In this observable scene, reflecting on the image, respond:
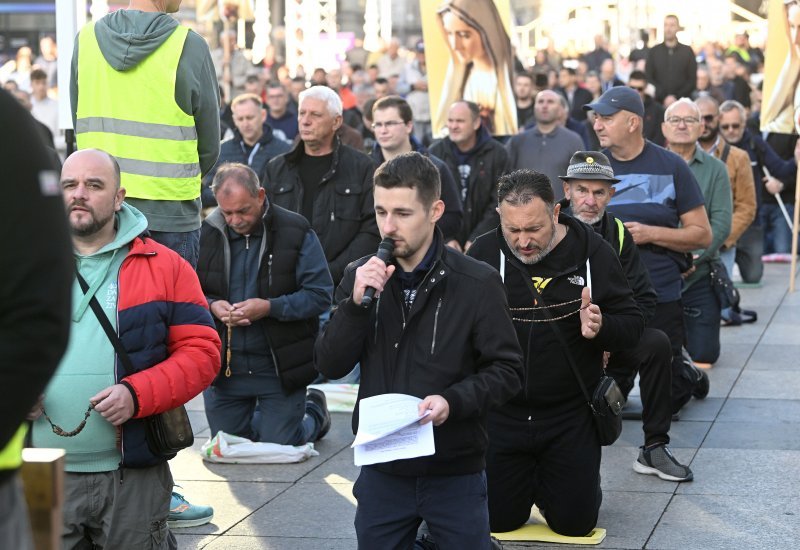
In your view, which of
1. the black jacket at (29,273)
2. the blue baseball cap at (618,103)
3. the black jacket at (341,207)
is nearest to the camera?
the black jacket at (29,273)

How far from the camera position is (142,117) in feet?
21.7

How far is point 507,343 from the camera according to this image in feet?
16.1

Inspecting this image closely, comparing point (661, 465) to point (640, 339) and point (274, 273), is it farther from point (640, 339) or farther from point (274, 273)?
point (274, 273)

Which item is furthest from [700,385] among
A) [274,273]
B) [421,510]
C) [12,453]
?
[12,453]

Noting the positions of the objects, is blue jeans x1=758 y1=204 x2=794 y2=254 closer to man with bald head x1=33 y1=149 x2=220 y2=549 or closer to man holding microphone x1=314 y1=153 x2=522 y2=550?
man holding microphone x1=314 y1=153 x2=522 y2=550

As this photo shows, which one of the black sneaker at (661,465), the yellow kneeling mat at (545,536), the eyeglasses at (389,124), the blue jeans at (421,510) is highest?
the eyeglasses at (389,124)

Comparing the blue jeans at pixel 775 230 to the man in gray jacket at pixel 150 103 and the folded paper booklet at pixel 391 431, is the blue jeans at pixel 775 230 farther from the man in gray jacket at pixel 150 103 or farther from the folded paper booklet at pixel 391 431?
the folded paper booklet at pixel 391 431

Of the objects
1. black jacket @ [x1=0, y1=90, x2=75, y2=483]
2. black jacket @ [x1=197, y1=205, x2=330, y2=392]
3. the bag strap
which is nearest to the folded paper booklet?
the bag strap

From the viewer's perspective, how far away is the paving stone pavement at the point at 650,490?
21.4 feet

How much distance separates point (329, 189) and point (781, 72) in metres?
7.46

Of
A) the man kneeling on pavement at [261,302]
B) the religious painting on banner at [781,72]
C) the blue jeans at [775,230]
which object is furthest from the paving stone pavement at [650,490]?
the blue jeans at [775,230]

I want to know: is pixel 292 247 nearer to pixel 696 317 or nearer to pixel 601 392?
pixel 601 392

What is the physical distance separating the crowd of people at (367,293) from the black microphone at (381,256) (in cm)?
2

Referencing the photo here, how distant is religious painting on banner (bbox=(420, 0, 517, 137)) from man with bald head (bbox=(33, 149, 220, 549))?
28.4 feet
